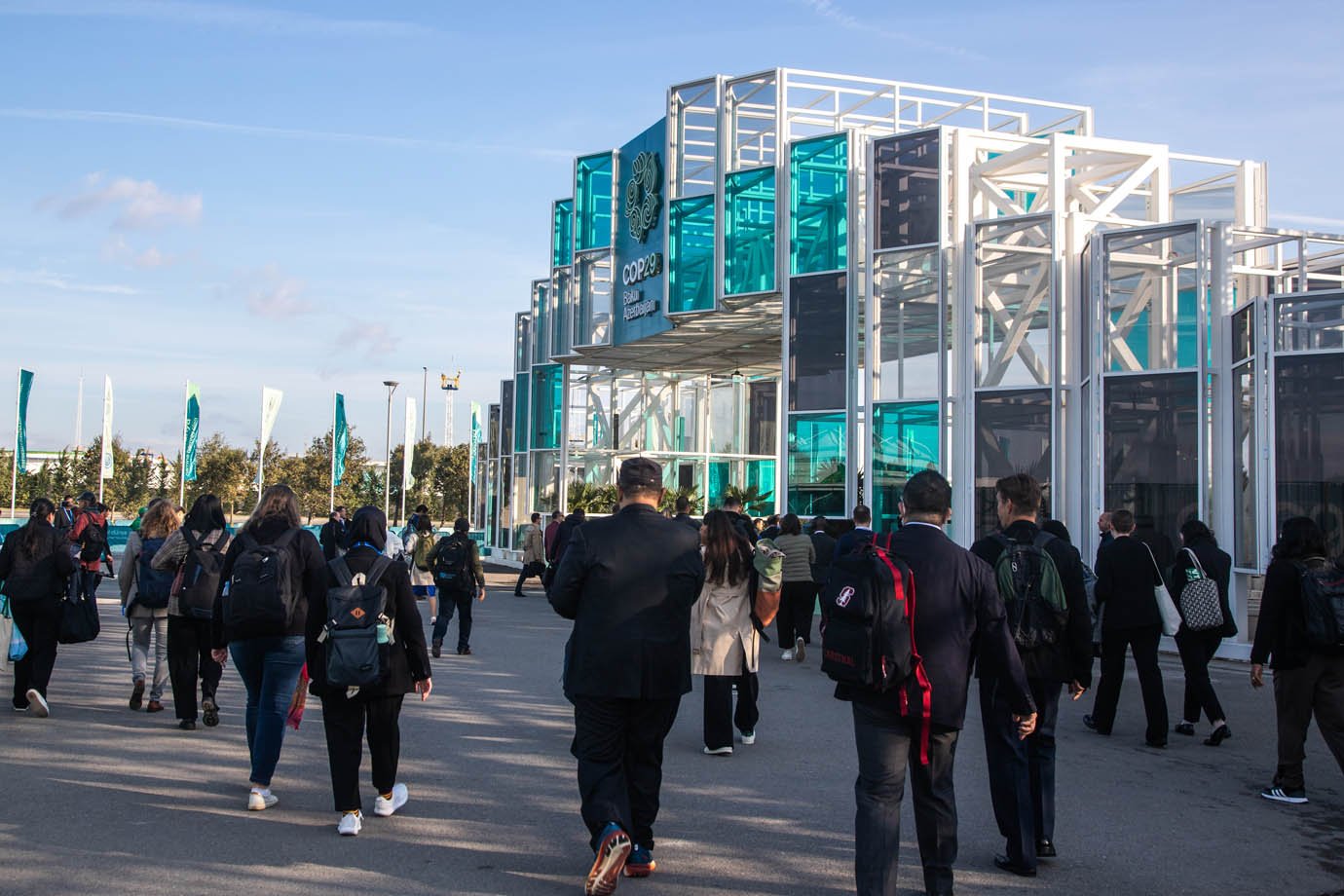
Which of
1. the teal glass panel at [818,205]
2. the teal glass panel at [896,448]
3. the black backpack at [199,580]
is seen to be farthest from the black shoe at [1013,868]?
the teal glass panel at [818,205]

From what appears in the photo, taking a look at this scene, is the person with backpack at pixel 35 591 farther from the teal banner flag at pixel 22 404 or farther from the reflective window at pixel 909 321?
the teal banner flag at pixel 22 404

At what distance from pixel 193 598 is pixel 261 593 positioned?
2.45m

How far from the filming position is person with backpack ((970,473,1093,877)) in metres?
6.04

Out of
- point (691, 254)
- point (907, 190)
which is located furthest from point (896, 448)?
point (691, 254)

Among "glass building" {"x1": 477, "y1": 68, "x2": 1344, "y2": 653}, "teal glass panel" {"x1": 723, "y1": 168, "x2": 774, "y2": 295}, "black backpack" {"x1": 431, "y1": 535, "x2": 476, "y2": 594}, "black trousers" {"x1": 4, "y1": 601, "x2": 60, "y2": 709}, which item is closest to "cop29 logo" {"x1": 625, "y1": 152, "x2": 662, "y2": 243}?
"glass building" {"x1": 477, "y1": 68, "x2": 1344, "y2": 653}

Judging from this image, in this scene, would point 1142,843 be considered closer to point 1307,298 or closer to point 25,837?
point 25,837

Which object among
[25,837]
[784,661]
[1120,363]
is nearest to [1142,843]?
[25,837]

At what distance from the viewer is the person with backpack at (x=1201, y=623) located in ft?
32.0

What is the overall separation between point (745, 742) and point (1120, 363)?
33.9ft

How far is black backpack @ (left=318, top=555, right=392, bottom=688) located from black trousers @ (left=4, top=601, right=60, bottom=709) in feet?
15.3

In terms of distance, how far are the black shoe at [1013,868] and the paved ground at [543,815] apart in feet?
0.24

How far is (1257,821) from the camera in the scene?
719 cm

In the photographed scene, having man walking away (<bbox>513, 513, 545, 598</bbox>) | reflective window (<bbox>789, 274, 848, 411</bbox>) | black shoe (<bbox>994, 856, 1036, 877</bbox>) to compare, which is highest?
reflective window (<bbox>789, 274, 848, 411</bbox>)

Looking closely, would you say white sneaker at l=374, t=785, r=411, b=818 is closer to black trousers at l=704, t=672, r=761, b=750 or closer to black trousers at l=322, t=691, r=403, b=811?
black trousers at l=322, t=691, r=403, b=811
